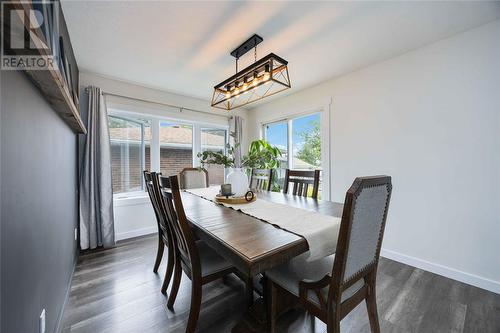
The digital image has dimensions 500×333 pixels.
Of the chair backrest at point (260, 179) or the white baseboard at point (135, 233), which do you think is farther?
the white baseboard at point (135, 233)

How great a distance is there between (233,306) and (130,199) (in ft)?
7.73

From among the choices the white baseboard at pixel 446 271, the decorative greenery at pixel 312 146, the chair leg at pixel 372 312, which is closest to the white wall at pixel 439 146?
the white baseboard at pixel 446 271

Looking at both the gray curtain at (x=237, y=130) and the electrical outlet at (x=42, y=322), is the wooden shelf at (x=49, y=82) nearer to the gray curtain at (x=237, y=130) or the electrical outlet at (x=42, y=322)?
the electrical outlet at (x=42, y=322)

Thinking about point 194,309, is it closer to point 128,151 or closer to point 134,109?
point 128,151

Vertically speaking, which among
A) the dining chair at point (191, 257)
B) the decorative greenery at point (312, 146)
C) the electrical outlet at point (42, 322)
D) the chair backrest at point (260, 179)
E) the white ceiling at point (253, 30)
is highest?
the white ceiling at point (253, 30)

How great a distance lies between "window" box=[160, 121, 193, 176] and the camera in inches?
141

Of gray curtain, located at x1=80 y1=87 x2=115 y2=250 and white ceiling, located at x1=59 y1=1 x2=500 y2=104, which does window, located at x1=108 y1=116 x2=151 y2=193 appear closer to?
gray curtain, located at x1=80 y1=87 x2=115 y2=250

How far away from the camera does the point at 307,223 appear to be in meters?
1.24

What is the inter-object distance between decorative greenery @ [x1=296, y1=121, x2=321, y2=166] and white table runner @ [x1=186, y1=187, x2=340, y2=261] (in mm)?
1901

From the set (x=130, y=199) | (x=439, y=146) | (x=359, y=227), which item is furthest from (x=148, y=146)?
(x=439, y=146)

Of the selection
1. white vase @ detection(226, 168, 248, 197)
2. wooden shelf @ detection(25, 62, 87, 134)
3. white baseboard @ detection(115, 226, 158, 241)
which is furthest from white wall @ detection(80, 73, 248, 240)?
white vase @ detection(226, 168, 248, 197)

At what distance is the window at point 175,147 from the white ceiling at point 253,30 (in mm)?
1164

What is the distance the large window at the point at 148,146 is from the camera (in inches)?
124

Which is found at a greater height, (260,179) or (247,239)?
(260,179)
